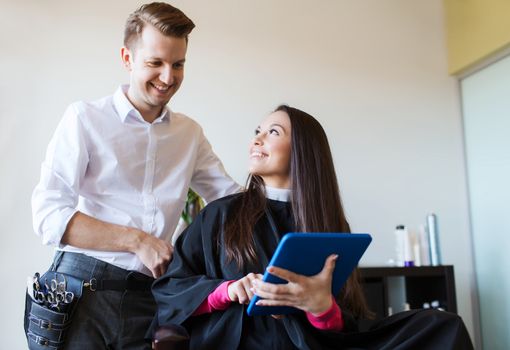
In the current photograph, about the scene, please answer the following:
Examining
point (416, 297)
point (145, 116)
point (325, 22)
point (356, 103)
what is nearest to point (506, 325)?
point (416, 297)

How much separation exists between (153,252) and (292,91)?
2.05 metres

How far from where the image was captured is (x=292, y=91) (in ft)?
10.6

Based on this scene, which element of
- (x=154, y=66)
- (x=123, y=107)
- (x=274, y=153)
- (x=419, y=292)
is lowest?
(x=419, y=292)

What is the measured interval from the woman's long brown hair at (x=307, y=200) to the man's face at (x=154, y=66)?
0.39 metres

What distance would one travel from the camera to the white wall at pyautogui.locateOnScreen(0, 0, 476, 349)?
8.86ft

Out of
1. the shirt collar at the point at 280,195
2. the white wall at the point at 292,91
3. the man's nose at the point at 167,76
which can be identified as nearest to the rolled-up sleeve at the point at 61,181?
the man's nose at the point at 167,76

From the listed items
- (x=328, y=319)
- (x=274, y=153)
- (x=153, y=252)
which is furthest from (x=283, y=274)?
(x=274, y=153)

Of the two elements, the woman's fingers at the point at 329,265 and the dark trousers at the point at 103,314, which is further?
the dark trousers at the point at 103,314

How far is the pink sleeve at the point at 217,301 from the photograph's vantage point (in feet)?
4.21

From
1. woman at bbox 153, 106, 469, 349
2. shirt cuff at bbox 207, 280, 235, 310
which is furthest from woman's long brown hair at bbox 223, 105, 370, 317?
shirt cuff at bbox 207, 280, 235, 310

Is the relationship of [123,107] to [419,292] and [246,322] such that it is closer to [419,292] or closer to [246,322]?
[246,322]

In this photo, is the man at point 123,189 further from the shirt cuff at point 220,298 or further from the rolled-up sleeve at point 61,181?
the shirt cuff at point 220,298

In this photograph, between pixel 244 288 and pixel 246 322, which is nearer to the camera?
pixel 244 288

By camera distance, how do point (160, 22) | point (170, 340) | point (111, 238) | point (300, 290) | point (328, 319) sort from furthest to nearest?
point (160, 22), point (111, 238), point (328, 319), point (300, 290), point (170, 340)
